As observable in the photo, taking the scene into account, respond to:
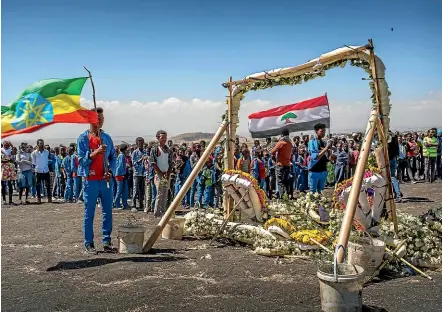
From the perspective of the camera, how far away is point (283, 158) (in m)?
13.1

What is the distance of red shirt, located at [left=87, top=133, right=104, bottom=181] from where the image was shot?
25.4 feet

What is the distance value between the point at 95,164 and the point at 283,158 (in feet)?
22.1

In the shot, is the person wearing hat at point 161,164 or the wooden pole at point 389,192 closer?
the wooden pole at point 389,192

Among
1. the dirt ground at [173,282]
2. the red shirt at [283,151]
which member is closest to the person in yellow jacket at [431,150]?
the red shirt at [283,151]

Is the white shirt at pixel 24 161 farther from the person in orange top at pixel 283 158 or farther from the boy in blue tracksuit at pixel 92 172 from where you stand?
the boy in blue tracksuit at pixel 92 172

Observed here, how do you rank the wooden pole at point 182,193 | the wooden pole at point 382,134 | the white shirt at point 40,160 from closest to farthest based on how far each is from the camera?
the wooden pole at point 382,134
the wooden pole at point 182,193
the white shirt at point 40,160

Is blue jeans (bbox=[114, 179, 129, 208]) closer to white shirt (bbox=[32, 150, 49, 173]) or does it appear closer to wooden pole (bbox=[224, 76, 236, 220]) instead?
white shirt (bbox=[32, 150, 49, 173])

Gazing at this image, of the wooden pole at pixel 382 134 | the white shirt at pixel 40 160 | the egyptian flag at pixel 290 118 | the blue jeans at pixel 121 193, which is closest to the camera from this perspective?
the wooden pole at pixel 382 134

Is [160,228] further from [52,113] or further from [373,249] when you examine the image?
[373,249]

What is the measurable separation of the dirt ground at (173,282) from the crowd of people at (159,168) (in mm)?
1046

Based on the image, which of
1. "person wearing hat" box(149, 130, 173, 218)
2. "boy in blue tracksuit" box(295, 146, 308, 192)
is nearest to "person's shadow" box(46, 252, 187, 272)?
"person wearing hat" box(149, 130, 173, 218)

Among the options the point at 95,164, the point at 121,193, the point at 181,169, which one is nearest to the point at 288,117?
the point at 181,169

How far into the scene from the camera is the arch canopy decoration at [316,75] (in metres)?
6.98

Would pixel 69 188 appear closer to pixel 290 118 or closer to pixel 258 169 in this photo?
pixel 258 169
